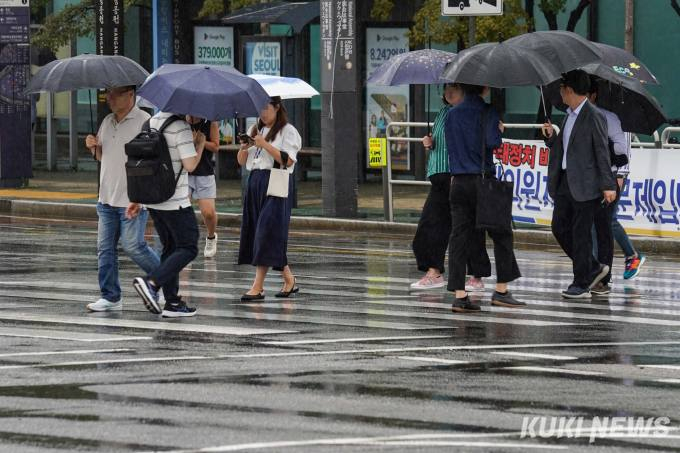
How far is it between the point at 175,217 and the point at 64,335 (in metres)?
1.44

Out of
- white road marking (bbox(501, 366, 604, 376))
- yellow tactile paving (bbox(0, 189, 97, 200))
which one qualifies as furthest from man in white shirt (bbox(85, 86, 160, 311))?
yellow tactile paving (bbox(0, 189, 97, 200))

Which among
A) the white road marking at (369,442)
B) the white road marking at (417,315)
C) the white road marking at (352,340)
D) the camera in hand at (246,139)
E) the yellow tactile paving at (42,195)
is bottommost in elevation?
the white road marking at (417,315)

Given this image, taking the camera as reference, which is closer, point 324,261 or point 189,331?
point 189,331

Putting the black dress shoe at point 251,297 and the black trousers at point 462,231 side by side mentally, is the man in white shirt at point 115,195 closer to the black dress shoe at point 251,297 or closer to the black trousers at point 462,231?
the black dress shoe at point 251,297

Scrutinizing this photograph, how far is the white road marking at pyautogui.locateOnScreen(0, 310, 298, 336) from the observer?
1188 cm

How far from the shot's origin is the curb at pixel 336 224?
65.3ft

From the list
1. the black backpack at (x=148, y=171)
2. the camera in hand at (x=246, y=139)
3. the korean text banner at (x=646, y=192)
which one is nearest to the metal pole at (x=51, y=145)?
the korean text banner at (x=646, y=192)

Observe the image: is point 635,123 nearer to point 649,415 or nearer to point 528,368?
point 528,368

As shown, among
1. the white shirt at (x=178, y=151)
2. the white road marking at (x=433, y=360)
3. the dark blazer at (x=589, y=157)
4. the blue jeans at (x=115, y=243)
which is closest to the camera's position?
the white road marking at (x=433, y=360)

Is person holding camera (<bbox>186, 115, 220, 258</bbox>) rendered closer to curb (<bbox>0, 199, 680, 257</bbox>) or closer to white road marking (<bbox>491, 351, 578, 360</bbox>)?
curb (<bbox>0, 199, 680, 257</bbox>)

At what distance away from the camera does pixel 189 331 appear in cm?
1191

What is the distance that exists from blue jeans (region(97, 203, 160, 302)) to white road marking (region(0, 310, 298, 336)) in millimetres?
539

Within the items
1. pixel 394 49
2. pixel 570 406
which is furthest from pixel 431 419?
pixel 394 49

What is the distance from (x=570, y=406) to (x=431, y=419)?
852mm
